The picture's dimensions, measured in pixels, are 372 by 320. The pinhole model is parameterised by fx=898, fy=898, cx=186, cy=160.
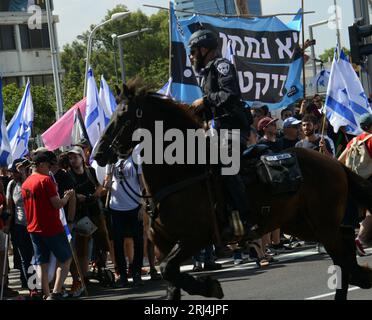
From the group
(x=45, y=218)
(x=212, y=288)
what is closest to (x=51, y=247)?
(x=45, y=218)

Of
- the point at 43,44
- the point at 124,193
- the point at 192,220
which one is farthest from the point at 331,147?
the point at 43,44

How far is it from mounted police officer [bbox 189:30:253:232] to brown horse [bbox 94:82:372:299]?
0.58 feet

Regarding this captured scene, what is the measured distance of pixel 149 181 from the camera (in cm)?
871

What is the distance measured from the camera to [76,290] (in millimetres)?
12516

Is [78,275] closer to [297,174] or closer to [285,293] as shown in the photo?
[285,293]

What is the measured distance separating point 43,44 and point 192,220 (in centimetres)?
6265

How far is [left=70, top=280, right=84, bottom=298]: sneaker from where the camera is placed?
40.8 feet

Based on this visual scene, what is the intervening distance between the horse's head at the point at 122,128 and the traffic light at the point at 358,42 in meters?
6.94

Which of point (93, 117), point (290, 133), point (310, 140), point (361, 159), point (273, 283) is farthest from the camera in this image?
point (93, 117)

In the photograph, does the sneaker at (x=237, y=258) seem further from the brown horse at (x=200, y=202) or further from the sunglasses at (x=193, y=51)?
the sunglasses at (x=193, y=51)

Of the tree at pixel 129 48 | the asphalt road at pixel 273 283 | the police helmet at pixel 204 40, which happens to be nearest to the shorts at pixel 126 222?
the asphalt road at pixel 273 283

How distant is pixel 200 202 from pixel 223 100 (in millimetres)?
1030

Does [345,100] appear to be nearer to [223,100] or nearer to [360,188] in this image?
[360,188]

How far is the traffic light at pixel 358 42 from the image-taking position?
49.0 feet
